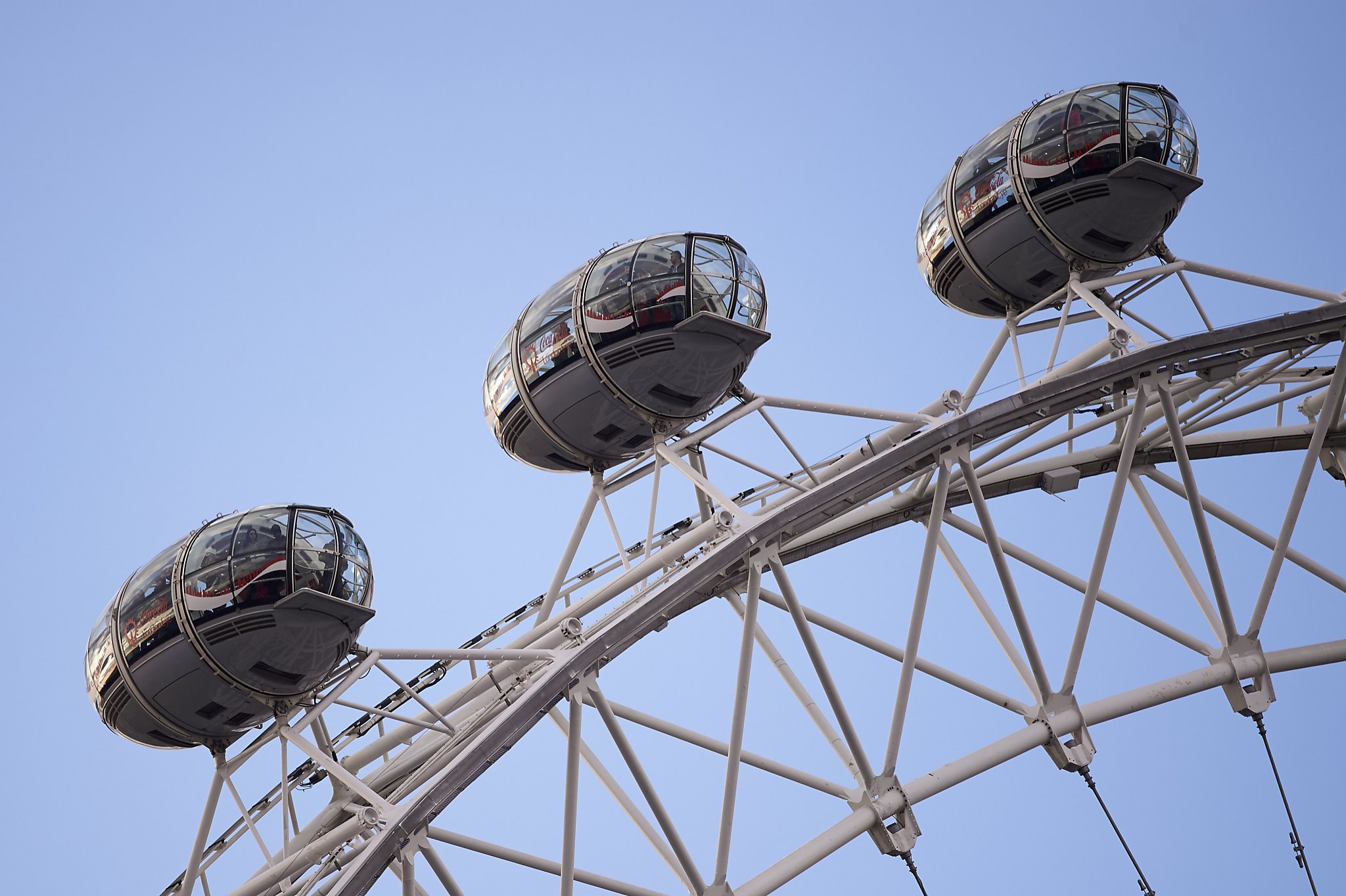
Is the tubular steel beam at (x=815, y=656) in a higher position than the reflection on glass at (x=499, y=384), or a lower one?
lower

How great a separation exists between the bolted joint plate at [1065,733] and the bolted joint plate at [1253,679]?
2.81 m

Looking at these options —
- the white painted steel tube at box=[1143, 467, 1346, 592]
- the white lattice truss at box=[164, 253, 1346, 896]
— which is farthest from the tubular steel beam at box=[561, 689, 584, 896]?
the white painted steel tube at box=[1143, 467, 1346, 592]

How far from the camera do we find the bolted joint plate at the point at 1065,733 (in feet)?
69.5

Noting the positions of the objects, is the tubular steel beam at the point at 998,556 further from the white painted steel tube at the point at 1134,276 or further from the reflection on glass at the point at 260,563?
the reflection on glass at the point at 260,563

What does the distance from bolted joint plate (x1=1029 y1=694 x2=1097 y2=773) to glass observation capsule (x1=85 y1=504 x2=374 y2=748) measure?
31.0ft

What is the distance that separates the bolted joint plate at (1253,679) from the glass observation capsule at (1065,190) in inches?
233

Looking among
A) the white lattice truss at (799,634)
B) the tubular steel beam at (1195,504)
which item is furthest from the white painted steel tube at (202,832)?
the tubular steel beam at (1195,504)

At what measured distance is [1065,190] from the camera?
22.5 metres

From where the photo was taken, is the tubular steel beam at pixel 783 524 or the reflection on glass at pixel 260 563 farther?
the reflection on glass at pixel 260 563

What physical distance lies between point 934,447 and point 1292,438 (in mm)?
10291

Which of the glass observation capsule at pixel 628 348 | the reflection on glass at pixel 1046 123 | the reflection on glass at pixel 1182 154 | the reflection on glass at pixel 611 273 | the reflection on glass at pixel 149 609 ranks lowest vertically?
the reflection on glass at pixel 149 609

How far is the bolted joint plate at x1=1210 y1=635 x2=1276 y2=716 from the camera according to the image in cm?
2264

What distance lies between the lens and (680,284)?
63.4ft

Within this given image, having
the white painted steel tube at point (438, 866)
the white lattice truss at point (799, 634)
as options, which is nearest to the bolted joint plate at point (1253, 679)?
the white lattice truss at point (799, 634)
